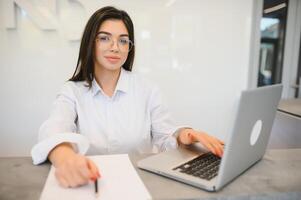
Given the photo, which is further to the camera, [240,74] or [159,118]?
[240,74]

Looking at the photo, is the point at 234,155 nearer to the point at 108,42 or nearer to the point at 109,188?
the point at 109,188

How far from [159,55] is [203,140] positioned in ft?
5.59

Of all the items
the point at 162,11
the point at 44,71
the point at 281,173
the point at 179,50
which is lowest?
the point at 281,173

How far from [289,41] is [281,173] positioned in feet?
8.84

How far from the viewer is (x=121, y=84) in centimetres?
134

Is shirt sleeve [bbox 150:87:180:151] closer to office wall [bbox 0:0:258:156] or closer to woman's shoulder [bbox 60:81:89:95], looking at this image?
woman's shoulder [bbox 60:81:89:95]

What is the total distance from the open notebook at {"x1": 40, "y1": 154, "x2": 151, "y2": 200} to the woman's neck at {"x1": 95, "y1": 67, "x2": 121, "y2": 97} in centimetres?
59

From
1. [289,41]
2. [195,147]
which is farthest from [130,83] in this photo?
[289,41]

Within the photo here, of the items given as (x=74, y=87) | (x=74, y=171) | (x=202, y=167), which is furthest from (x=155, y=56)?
(x=74, y=171)

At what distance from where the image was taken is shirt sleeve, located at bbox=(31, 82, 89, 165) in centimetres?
79

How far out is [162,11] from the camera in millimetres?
2480

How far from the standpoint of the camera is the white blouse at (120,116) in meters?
1.22

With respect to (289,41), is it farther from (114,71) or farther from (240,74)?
(114,71)

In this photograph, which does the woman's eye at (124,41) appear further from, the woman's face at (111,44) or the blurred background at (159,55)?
the blurred background at (159,55)
